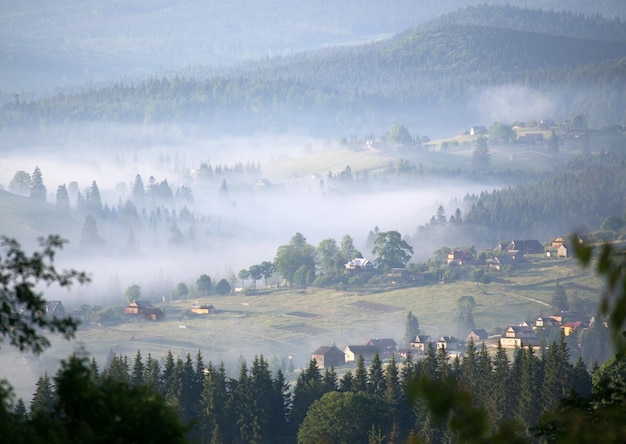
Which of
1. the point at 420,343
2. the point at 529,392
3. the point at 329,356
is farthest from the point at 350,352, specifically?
the point at 529,392

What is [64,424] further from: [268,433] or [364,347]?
[364,347]

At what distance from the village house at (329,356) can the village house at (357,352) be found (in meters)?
2.72

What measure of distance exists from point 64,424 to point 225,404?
258 feet

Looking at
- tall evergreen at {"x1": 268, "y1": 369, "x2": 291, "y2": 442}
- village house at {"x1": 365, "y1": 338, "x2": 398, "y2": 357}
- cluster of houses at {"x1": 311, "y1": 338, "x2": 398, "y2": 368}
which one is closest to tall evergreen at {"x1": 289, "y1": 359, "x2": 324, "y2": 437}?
tall evergreen at {"x1": 268, "y1": 369, "x2": 291, "y2": 442}

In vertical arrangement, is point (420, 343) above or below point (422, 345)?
above

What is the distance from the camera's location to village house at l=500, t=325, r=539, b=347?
611ft

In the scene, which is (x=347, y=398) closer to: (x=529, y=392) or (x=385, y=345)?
(x=529, y=392)

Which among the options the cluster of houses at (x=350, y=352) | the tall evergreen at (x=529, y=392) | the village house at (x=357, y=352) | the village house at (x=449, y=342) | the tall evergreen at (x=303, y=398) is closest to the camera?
the tall evergreen at (x=529, y=392)

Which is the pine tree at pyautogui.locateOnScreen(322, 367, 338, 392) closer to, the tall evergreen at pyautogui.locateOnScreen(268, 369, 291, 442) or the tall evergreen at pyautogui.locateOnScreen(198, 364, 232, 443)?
the tall evergreen at pyautogui.locateOnScreen(268, 369, 291, 442)

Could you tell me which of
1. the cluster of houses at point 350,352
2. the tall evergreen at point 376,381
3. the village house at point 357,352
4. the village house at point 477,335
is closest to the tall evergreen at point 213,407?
the tall evergreen at point 376,381

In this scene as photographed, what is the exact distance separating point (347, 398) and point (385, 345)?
301 ft

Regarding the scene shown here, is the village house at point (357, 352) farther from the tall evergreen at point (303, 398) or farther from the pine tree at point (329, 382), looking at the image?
the tall evergreen at point (303, 398)

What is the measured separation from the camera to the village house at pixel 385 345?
628 ft

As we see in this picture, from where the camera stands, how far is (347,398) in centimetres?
10344
